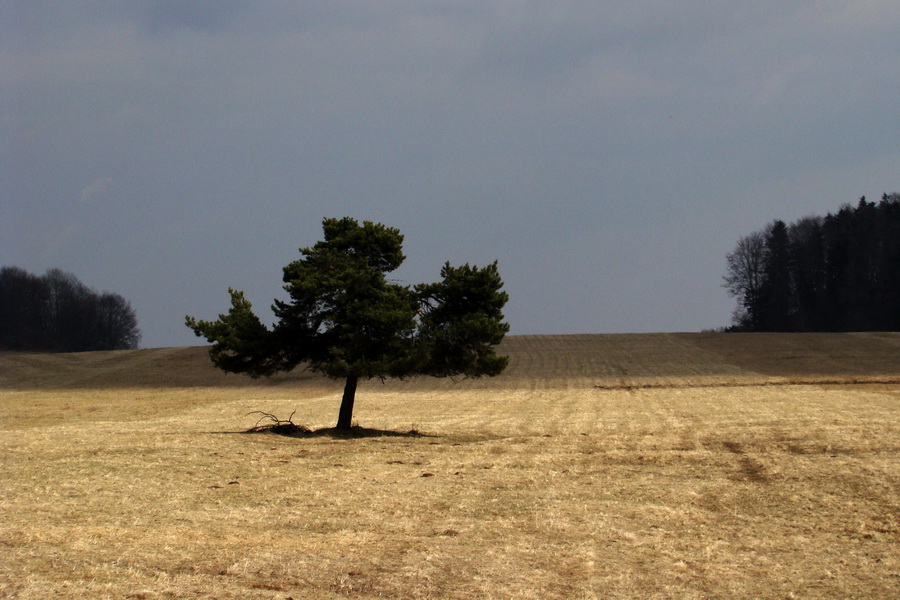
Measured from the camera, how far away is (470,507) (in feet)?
41.4

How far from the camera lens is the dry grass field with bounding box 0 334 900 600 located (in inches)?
328

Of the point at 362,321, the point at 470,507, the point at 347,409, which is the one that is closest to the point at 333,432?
the point at 347,409

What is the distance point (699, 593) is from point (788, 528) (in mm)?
3644

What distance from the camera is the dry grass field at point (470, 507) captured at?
8.33 meters

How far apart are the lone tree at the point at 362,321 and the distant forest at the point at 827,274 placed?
84.4 metres

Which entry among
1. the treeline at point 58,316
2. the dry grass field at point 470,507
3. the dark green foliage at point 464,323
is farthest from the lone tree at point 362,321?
the treeline at point 58,316

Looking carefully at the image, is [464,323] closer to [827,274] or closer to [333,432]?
[333,432]

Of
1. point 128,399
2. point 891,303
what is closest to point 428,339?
point 128,399

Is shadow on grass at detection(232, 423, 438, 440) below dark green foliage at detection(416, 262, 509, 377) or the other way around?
below

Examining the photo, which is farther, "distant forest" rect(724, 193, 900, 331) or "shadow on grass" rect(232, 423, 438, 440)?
"distant forest" rect(724, 193, 900, 331)

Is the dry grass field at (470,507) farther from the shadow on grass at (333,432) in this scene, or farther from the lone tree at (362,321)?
the lone tree at (362,321)

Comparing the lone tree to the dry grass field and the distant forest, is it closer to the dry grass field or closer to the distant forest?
the dry grass field

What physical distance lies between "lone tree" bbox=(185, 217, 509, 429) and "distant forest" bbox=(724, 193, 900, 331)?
8442 cm

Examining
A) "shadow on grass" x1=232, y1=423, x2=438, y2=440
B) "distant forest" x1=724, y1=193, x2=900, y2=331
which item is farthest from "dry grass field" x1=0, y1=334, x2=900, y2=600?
"distant forest" x1=724, y1=193, x2=900, y2=331
